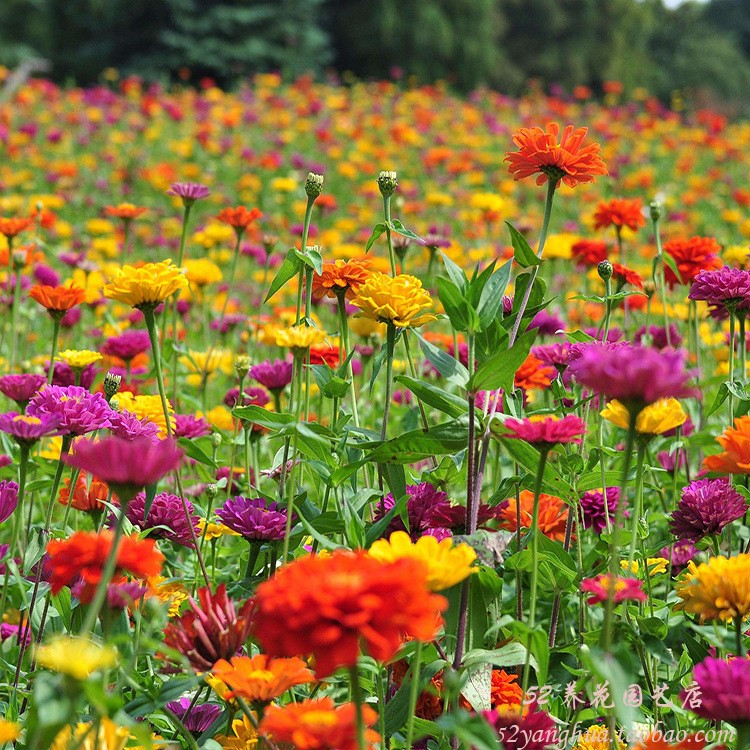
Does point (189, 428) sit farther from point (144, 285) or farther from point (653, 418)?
point (653, 418)

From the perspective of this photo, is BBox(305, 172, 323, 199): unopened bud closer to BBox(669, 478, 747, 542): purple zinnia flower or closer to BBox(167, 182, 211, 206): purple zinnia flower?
BBox(167, 182, 211, 206): purple zinnia flower

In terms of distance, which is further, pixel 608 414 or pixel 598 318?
pixel 598 318

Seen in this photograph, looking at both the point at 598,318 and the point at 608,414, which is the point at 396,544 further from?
the point at 598,318

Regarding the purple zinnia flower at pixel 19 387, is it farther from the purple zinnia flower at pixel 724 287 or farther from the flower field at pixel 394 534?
the purple zinnia flower at pixel 724 287

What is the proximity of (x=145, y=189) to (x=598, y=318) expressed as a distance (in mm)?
3961

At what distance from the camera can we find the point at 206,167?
6.42 metres

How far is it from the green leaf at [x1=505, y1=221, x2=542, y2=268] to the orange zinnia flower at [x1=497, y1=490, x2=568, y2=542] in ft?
1.14

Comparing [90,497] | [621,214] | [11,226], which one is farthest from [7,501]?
[621,214]

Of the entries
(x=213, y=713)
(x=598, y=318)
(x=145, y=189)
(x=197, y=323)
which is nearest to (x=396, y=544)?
(x=213, y=713)

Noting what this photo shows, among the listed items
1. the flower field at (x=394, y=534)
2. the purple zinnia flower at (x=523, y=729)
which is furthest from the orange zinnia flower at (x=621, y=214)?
the purple zinnia flower at (x=523, y=729)

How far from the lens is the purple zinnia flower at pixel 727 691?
751 mm

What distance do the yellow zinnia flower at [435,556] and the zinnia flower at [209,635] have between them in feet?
0.46

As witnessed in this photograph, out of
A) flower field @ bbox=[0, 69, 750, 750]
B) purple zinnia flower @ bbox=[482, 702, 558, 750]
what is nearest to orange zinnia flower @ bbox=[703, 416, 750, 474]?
flower field @ bbox=[0, 69, 750, 750]

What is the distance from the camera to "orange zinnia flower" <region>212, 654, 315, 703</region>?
0.78 m
